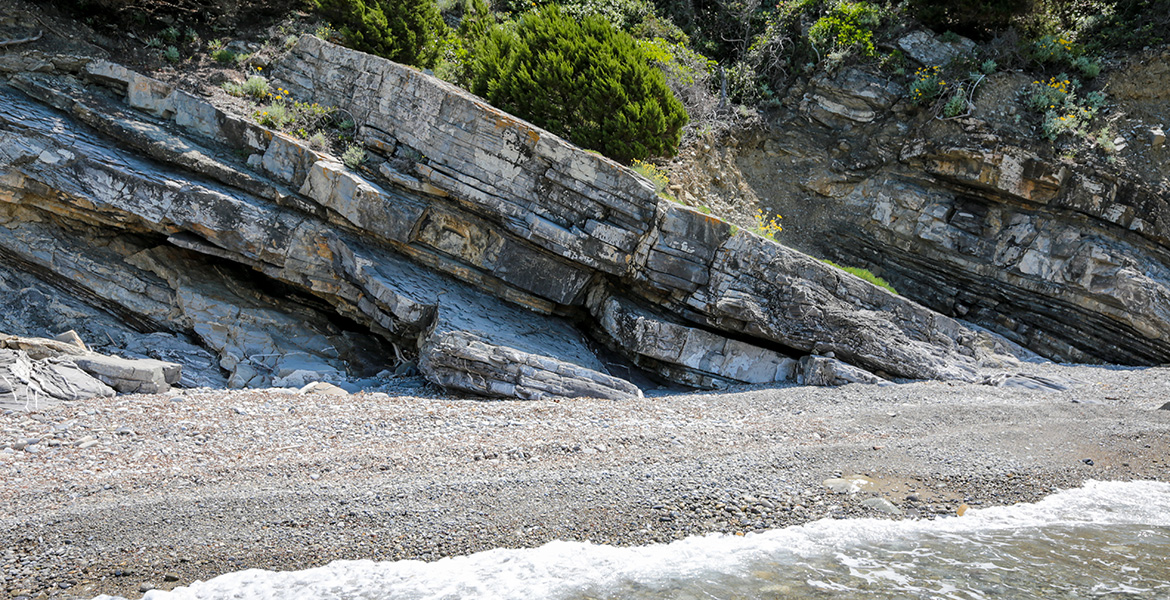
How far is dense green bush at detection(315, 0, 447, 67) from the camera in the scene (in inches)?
552

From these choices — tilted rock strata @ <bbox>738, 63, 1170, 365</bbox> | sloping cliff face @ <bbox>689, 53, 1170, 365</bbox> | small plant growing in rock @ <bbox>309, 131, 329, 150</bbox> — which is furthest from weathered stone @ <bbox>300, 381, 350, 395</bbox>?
tilted rock strata @ <bbox>738, 63, 1170, 365</bbox>

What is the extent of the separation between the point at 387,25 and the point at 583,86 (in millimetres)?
5014

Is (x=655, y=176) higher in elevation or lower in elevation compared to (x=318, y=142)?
higher

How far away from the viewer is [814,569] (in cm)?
553

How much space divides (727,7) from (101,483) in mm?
20677

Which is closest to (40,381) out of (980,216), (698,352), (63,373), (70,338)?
(63,373)

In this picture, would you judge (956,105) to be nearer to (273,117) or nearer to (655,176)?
Answer: (655,176)

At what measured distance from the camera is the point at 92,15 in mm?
13352

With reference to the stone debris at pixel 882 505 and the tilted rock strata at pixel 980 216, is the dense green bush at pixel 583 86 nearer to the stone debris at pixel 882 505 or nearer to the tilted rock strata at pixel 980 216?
the tilted rock strata at pixel 980 216

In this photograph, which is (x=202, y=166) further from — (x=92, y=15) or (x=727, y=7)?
(x=727, y=7)

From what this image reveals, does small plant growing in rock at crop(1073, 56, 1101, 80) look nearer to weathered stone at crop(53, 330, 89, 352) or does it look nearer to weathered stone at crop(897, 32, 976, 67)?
weathered stone at crop(897, 32, 976, 67)

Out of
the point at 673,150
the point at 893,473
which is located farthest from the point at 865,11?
the point at 893,473

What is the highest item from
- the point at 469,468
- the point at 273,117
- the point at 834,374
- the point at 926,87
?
the point at 926,87

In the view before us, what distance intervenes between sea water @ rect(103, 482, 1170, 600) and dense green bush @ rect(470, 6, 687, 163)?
31.8ft
